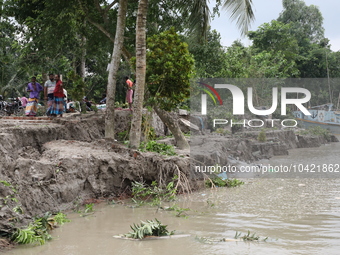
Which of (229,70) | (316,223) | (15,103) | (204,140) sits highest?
(229,70)

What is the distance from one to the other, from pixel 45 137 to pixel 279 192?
5.72 m

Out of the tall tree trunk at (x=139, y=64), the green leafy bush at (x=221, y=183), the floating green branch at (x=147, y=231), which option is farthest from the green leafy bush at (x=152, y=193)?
the floating green branch at (x=147, y=231)

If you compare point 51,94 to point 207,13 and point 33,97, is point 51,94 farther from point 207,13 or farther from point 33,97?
point 207,13

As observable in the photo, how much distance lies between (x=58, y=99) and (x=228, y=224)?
798 cm

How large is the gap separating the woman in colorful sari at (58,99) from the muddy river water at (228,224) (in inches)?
216

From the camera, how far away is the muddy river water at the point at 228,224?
20.9ft

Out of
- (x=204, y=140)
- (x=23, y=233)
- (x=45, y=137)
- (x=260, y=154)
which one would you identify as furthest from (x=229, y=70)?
(x=23, y=233)

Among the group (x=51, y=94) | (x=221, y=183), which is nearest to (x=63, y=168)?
(x=221, y=183)

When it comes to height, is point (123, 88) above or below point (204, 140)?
above

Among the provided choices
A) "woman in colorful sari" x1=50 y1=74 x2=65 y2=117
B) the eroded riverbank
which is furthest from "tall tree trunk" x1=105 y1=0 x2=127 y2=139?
"woman in colorful sari" x1=50 y1=74 x2=65 y2=117

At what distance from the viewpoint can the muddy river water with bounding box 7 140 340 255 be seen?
20.9 ft

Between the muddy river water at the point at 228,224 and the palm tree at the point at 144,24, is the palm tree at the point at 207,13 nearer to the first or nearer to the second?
the palm tree at the point at 144,24

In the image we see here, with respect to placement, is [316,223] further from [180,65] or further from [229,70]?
[229,70]

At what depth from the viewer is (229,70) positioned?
22.3 metres
